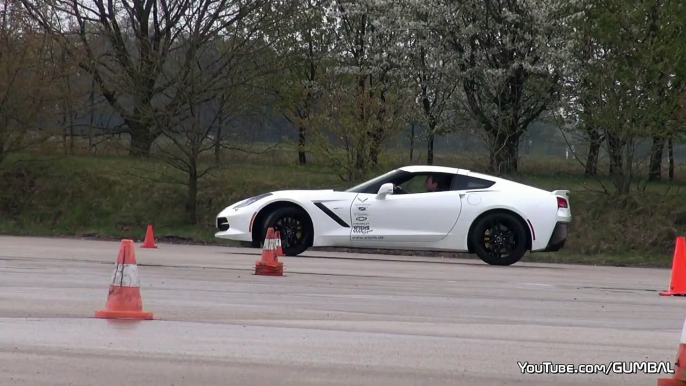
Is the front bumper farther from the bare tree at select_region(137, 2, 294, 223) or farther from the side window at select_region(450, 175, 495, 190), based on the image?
the bare tree at select_region(137, 2, 294, 223)

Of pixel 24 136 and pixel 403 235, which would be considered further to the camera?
pixel 24 136

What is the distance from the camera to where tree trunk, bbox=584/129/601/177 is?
88.2ft

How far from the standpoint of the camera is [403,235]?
16266 millimetres

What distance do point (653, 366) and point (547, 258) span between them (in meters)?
13.9

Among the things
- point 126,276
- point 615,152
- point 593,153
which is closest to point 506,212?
point 126,276

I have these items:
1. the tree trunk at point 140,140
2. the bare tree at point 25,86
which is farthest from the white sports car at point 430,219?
the bare tree at point 25,86

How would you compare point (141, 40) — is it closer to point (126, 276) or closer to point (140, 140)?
point (140, 140)

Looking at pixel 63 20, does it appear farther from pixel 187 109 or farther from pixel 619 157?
pixel 619 157

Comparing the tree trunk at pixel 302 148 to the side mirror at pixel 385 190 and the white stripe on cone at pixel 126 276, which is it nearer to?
the side mirror at pixel 385 190

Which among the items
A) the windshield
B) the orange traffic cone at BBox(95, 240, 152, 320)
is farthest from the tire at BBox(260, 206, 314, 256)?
the orange traffic cone at BBox(95, 240, 152, 320)

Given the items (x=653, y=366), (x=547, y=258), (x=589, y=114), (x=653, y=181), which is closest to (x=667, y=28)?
(x=589, y=114)

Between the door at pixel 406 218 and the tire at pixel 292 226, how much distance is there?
27.3 inches

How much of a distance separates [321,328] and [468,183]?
8.48 m

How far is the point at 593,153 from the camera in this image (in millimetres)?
27562
